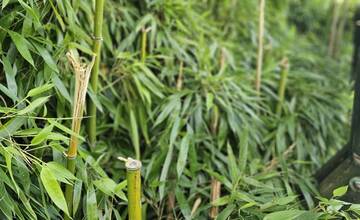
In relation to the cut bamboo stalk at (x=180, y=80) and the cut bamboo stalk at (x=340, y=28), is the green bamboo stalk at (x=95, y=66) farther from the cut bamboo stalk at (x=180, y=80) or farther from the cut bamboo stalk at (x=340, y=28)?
the cut bamboo stalk at (x=340, y=28)

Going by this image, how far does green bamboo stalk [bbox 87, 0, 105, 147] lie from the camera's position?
52.1 inches

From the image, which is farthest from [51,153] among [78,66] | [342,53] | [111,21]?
[342,53]

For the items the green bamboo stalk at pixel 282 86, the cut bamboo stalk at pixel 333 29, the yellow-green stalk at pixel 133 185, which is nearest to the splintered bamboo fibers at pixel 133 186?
the yellow-green stalk at pixel 133 185

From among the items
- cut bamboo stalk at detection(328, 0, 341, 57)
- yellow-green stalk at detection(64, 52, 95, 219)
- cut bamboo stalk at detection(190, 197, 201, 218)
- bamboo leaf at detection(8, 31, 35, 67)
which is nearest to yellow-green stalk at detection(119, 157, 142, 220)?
yellow-green stalk at detection(64, 52, 95, 219)

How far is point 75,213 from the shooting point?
127 cm

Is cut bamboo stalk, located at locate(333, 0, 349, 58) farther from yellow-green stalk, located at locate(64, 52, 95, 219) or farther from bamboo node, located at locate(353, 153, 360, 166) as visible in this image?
yellow-green stalk, located at locate(64, 52, 95, 219)

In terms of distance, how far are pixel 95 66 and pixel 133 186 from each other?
452mm

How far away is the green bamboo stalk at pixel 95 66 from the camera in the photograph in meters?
1.32

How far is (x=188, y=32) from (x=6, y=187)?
106 cm

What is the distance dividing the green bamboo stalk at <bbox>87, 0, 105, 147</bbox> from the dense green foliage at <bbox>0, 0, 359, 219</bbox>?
0.12ft

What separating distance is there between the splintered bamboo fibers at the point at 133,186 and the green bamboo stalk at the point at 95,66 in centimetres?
33

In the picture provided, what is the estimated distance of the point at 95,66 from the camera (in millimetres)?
1390

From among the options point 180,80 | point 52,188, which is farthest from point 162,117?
point 52,188

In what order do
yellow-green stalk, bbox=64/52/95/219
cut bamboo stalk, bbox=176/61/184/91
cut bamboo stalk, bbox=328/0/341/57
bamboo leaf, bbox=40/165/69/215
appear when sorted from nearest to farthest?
→ bamboo leaf, bbox=40/165/69/215, yellow-green stalk, bbox=64/52/95/219, cut bamboo stalk, bbox=176/61/184/91, cut bamboo stalk, bbox=328/0/341/57
